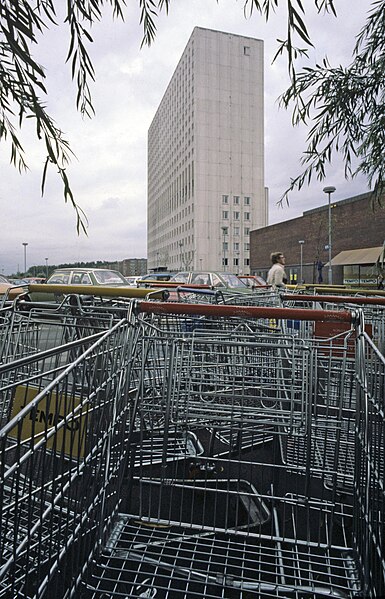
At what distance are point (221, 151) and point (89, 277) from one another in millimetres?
60851

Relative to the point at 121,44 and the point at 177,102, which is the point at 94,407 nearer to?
the point at 121,44

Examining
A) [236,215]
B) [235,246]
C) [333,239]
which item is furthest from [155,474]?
[236,215]

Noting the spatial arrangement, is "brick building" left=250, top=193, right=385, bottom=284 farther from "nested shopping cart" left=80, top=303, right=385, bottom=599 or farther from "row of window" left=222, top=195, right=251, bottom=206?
"nested shopping cart" left=80, top=303, right=385, bottom=599

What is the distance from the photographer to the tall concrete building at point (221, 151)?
6706cm

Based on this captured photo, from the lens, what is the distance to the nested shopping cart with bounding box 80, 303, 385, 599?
1.67 meters

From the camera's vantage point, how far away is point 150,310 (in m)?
2.25

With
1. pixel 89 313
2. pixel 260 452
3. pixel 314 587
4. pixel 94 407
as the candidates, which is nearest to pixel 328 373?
pixel 314 587

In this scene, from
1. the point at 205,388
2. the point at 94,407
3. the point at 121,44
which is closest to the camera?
the point at 94,407

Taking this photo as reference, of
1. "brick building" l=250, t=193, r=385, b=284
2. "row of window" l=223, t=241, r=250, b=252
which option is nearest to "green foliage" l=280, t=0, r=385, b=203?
"brick building" l=250, t=193, r=385, b=284

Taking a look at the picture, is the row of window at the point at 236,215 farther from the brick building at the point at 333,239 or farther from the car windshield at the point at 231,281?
the car windshield at the point at 231,281

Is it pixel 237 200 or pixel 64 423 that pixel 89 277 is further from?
pixel 237 200

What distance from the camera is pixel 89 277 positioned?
12531 millimetres

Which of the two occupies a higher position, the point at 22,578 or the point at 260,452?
the point at 22,578

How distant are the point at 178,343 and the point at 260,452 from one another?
1.87 metres
